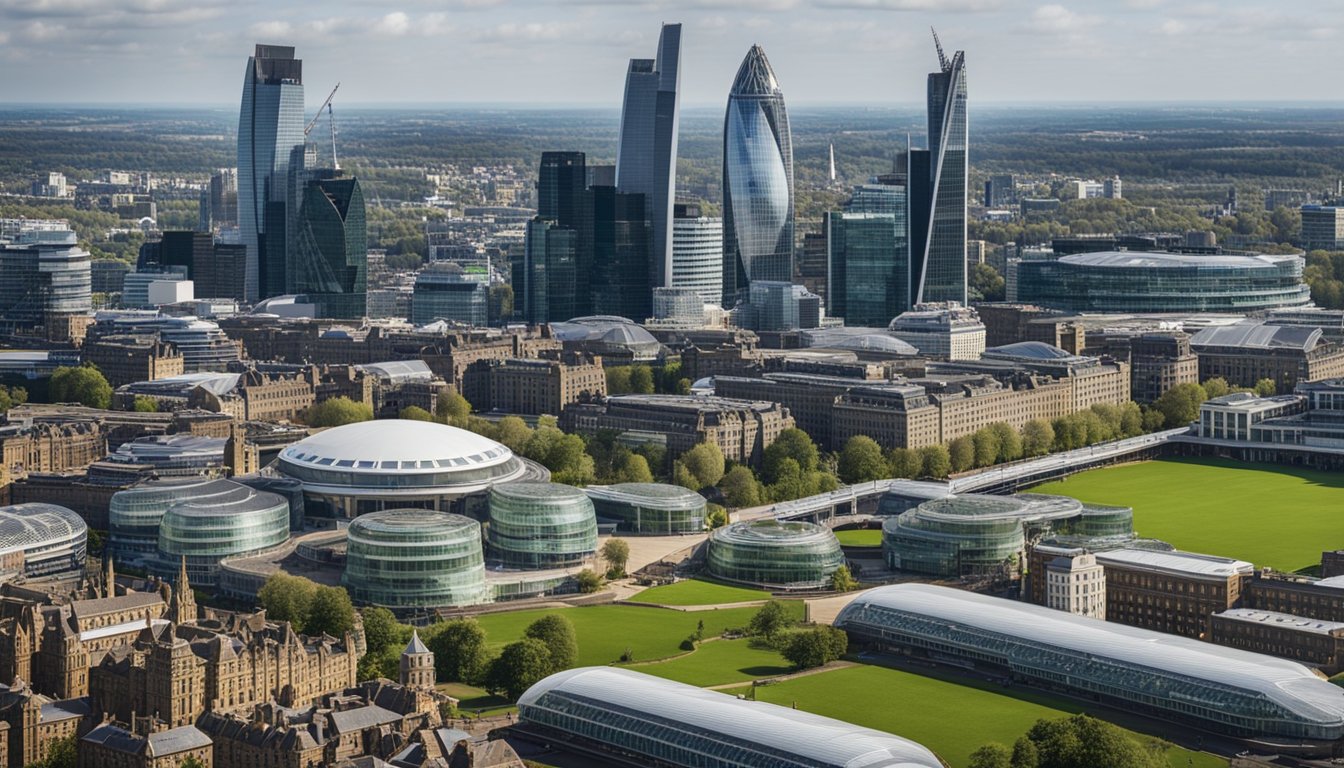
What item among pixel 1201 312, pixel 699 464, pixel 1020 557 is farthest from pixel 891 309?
pixel 1020 557

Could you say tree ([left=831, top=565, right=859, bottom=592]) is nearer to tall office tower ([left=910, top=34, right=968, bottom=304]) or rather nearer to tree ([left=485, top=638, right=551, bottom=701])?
tree ([left=485, top=638, right=551, bottom=701])

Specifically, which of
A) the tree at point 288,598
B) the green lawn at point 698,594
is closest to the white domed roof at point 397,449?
the green lawn at point 698,594

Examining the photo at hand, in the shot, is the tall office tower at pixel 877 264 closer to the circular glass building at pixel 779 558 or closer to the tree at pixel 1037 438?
the tree at pixel 1037 438

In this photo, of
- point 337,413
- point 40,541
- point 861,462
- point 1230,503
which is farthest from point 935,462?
point 40,541

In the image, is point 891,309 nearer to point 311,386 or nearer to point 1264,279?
point 1264,279

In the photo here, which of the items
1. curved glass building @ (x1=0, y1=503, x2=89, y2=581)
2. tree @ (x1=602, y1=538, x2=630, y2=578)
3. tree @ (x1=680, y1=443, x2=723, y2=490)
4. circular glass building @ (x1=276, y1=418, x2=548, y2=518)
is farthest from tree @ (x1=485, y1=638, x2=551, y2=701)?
tree @ (x1=680, y1=443, x2=723, y2=490)

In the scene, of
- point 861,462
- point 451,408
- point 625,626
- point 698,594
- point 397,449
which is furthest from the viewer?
point 451,408

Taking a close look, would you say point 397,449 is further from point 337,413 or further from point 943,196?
point 943,196

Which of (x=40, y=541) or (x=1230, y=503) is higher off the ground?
(x=40, y=541)
